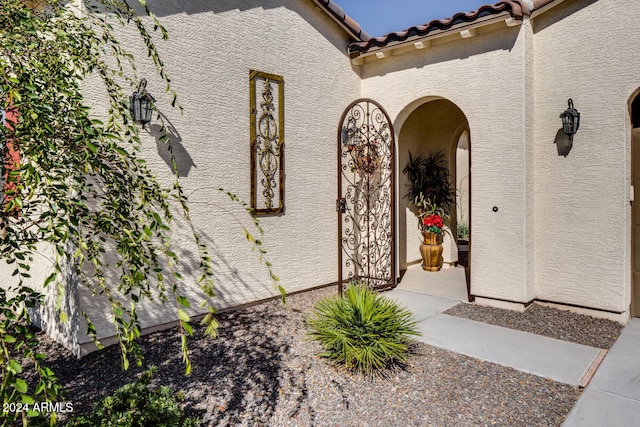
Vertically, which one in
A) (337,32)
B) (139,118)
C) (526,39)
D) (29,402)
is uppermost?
(337,32)

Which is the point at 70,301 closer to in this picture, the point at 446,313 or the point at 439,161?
the point at 446,313

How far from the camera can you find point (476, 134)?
22.8 ft

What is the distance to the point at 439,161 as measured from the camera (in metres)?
9.77

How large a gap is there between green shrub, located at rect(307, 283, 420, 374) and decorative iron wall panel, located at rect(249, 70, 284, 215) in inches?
104

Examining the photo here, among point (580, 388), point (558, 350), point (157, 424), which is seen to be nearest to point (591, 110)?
point (558, 350)

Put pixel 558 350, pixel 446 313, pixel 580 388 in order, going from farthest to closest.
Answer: pixel 446 313, pixel 558 350, pixel 580 388

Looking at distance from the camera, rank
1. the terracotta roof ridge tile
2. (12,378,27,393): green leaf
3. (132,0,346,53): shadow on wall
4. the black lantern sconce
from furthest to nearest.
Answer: the terracotta roof ridge tile
(132,0,346,53): shadow on wall
the black lantern sconce
(12,378,27,393): green leaf

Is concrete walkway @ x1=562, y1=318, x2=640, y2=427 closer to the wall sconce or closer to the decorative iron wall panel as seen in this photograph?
the wall sconce

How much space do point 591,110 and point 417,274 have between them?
4.76 meters

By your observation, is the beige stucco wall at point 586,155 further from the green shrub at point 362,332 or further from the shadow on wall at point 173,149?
the shadow on wall at point 173,149

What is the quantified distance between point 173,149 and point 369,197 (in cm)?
411

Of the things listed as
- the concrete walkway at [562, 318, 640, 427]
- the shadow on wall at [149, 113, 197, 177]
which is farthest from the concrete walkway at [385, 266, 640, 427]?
the shadow on wall at [149, 113, 197, 177]

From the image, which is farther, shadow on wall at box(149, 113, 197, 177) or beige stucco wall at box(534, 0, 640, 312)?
beige stucco wall at box(534, 0, 640, 312)

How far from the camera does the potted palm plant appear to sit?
9438 millimetres
